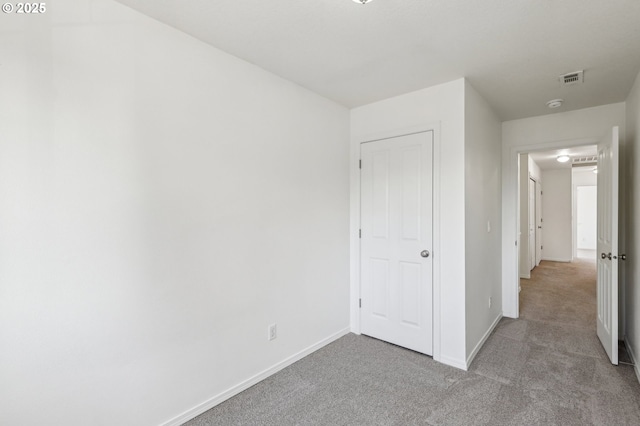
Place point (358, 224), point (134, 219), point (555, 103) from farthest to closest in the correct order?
point (358, 224)
point (555, 103)
point (134, 219)

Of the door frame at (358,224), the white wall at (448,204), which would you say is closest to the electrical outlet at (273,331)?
the door frame at (358,224)

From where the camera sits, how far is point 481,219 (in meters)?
3.04

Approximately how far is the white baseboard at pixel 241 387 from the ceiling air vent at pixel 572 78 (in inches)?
123

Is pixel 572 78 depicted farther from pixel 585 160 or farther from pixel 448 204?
pixel 585 160

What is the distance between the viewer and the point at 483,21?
1835 mm

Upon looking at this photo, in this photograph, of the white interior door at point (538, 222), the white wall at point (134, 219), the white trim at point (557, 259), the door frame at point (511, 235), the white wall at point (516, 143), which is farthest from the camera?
the white trim at point (557, 259)

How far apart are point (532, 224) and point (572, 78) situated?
17.0ft

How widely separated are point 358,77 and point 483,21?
101 centimetres

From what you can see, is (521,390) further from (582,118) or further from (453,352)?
(582,118)

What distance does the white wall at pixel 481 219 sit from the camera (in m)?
2.69

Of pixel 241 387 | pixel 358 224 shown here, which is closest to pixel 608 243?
pixel 358 224

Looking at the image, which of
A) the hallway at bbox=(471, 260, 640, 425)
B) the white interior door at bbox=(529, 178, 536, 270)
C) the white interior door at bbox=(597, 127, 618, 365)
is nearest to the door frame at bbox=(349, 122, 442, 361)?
the hallway at bbox=(471, 260, 640, 425)

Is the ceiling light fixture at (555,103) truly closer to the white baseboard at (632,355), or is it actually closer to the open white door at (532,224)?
the white baseboard at (632,355)

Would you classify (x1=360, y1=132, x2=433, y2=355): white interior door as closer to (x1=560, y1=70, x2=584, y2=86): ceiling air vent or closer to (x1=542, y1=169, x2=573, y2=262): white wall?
(x1=560, y1=70, x2=584, y2=86): ceiling air vent
